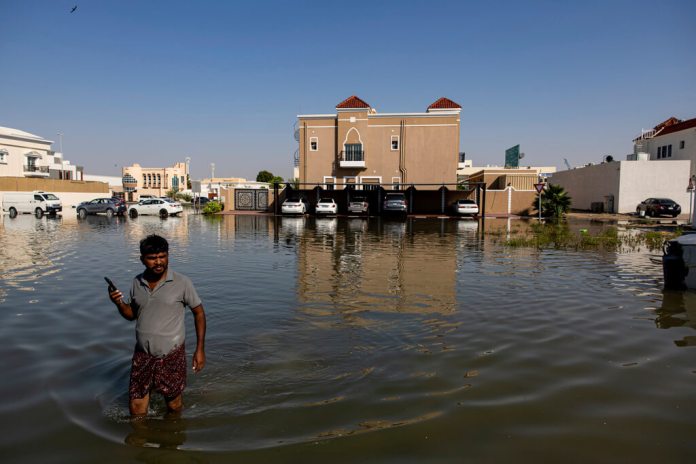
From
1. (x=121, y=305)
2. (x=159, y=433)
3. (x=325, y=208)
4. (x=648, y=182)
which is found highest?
(x=648, y=182)

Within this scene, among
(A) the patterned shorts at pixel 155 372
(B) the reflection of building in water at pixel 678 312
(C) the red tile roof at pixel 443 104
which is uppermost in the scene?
(C) the red tile roof at pixel 443 104

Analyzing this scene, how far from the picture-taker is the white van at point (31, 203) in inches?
1521

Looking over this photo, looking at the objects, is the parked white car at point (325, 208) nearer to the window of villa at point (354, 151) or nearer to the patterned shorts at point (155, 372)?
the window of villa at point (354, 151)

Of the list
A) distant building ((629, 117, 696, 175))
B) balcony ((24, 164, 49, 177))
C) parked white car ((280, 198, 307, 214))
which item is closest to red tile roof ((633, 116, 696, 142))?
distant building ((629, 117, 696, 175))

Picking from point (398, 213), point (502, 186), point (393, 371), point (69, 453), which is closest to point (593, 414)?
point (393, 371)

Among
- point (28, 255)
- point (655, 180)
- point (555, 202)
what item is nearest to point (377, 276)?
point (28, 255)

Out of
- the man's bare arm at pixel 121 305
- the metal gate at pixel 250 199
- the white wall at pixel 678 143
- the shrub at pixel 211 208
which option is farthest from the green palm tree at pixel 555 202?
the man's bare arm at pixel 121 305

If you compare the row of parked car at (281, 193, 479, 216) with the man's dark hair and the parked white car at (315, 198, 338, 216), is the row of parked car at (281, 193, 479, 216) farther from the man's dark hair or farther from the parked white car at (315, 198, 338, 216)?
the man's dark hair

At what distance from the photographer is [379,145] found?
4388 cm

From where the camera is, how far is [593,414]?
420 centimetres

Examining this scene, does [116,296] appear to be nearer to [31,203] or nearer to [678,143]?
[31,203]

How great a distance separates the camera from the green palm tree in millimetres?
36281

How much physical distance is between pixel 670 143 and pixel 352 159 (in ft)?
97.6

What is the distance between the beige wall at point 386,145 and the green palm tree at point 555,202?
27.8 feet
